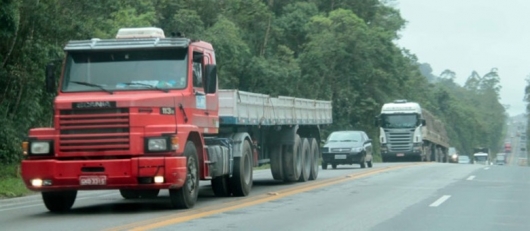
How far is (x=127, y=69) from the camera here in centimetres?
1647

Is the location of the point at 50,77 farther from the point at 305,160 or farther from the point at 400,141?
the point at 400,141

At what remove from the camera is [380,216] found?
615 inches

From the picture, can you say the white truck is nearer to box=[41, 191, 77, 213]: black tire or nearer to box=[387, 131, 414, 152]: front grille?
box=[387, 131, 414, 152]: front grille

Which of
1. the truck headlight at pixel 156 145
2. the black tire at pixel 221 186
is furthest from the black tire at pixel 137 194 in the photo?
the truck headlight at pixel 156 145

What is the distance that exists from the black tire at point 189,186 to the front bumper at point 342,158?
22.5 m

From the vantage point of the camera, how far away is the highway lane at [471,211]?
47.8 ft

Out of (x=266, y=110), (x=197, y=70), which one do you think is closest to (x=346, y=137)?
(x=266, y=110)

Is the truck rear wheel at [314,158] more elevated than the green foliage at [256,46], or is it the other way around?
the green foliage at [256,46]

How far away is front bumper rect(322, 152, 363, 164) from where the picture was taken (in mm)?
38875

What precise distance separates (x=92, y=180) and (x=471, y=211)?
22.1 ft

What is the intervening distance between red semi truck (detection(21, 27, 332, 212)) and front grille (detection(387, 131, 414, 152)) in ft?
119

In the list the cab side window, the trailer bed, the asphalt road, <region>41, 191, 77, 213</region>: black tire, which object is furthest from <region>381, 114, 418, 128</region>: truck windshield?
<region>41, 191, 77, 213</region>: black tire

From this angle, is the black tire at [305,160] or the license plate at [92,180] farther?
the black tire at [305,160]

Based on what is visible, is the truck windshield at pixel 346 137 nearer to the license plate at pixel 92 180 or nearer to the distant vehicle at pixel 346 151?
the distant vehicle at pixel 346 151
